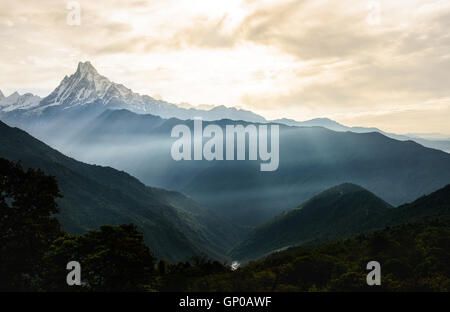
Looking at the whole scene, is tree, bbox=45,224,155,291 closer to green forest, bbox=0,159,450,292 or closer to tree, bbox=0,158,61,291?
green forest, bbox=0,159,450,292

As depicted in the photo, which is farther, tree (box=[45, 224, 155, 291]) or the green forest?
the green forest

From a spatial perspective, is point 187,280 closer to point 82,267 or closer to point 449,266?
point 82,267

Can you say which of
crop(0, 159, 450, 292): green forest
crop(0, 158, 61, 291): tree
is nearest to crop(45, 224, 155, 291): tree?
crop(0, 159, 450, 292): green forest

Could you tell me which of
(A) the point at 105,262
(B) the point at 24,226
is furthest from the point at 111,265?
(B) the point at 24,226

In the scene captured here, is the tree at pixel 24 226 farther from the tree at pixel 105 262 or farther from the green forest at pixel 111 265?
the tree at pixel 105 262

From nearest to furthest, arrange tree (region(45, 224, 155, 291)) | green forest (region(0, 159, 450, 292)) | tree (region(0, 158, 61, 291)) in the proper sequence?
tree (region(45, 224, 155, 291)), green forest (region(0, 159, 450, 292)), tree (region(0, 158, 61, 291))

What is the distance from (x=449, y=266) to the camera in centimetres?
5694

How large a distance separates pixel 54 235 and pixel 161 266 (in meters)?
23.2

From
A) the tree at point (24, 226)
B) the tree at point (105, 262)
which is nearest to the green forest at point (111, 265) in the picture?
the tree at point (105, 262)

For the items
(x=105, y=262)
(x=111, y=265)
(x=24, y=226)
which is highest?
(x=24, y=226)

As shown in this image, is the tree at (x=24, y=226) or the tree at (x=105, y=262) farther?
the tree at (x=24, y=226)

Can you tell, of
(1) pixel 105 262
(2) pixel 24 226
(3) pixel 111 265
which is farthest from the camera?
(2) pixel 24 226

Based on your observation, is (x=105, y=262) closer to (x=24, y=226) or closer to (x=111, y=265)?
(x=111, y=265)
